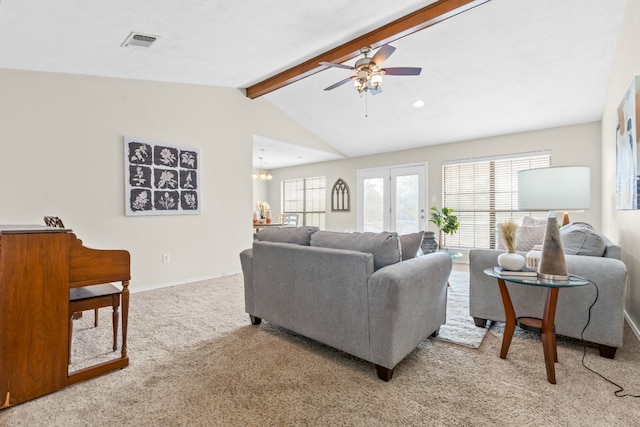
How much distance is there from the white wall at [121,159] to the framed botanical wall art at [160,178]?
10 cm

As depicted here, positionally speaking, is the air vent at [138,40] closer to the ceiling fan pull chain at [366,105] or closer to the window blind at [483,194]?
the ceiling fan pull chain at [366,105]

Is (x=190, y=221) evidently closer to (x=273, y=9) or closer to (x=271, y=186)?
(x=273, y=9)

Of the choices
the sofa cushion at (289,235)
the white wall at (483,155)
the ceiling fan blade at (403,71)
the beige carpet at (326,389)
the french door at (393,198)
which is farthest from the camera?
the french door at (393,198)

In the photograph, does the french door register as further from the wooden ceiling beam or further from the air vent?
the air vent

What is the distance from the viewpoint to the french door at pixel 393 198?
641 cm

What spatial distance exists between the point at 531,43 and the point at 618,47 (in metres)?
0.75

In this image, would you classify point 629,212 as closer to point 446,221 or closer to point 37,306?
point 446,221

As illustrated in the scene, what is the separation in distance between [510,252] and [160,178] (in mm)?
3908

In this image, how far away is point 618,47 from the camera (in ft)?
10.3

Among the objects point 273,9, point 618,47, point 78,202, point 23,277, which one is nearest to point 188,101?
point 78,202

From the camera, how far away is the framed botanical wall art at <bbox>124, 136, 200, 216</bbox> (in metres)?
3.86

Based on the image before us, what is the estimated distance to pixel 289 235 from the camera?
2.54m

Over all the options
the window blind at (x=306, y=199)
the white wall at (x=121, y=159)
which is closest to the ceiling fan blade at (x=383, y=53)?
the white wall at (x=121, y=159)

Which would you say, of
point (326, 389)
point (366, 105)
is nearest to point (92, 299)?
point (326, 389)
